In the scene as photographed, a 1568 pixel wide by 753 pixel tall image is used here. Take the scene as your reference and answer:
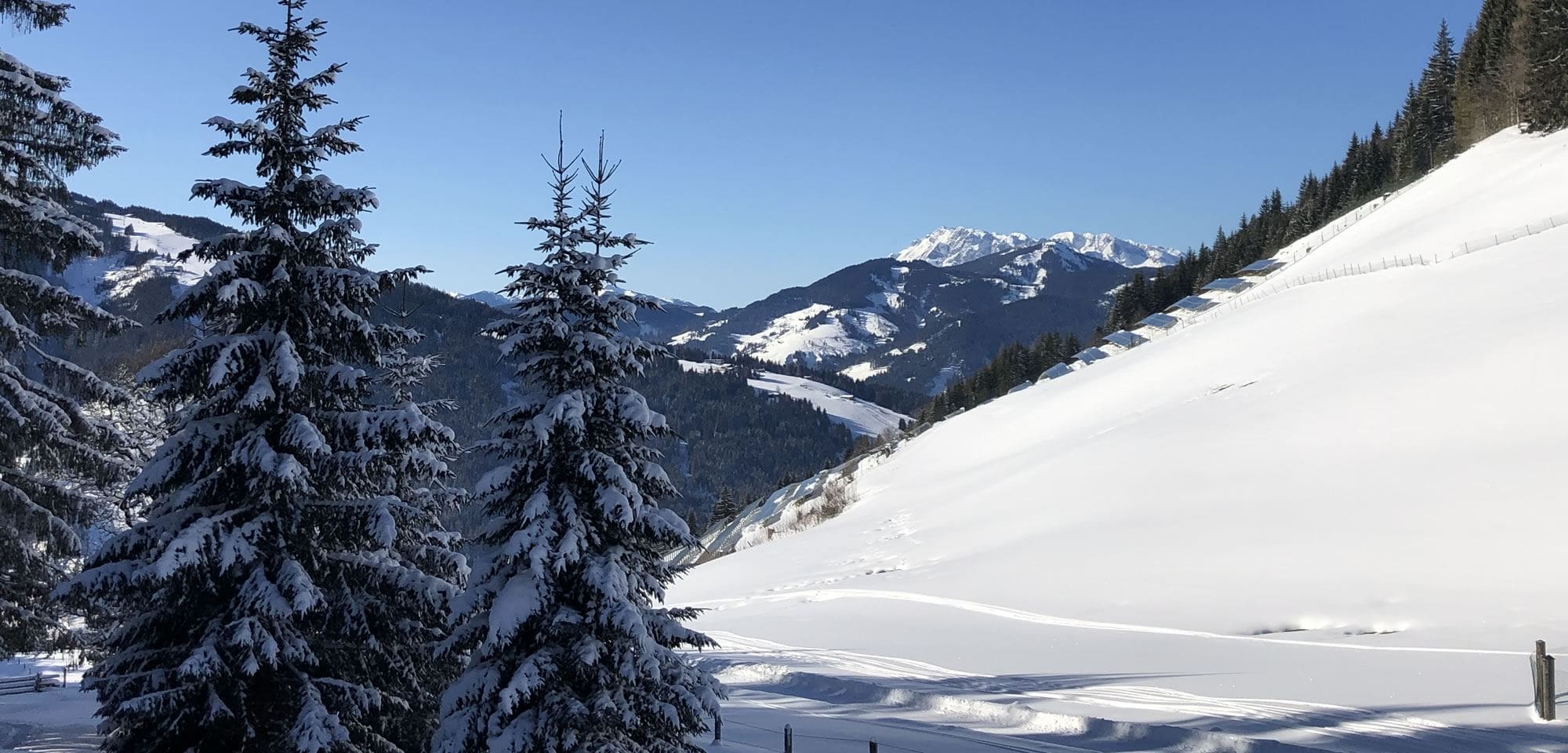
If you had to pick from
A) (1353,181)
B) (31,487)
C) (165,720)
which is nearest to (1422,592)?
(165,720)

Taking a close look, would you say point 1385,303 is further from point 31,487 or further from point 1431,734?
point 31,487

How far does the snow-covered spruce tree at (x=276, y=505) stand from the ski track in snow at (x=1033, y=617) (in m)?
16.1

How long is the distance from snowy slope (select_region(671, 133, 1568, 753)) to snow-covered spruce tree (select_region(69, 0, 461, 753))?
9853 mm

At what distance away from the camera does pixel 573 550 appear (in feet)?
34.8

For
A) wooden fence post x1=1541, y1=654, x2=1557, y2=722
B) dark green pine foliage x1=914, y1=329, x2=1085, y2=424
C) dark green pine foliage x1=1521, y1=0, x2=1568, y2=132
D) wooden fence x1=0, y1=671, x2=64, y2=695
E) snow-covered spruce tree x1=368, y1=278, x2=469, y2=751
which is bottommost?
wooden fence x1=0, y1=671, x2=64, y2=695

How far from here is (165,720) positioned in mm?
10180

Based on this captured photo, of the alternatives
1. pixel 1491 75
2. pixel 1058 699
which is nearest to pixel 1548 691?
pixel 1058 699

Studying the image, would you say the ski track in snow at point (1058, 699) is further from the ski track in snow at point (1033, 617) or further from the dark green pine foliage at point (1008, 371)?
the dark green pine foliage at point (1008, 371)

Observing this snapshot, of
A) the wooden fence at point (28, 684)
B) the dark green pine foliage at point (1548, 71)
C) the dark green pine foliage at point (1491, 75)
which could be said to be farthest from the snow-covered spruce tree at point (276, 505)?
the dark green pine foliage at point (1491, 75)

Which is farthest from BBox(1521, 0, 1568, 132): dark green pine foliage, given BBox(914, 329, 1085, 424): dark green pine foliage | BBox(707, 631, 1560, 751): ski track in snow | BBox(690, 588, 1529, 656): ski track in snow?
BBox(707, 631, 1560, 751): ski track in snow

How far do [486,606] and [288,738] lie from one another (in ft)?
8.01

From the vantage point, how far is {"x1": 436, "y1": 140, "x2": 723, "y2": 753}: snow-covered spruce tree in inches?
418

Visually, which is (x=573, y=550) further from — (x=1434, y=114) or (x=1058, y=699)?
(x=1434, y=114)

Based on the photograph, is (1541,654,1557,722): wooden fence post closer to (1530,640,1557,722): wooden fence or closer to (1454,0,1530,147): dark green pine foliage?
(1530,640,1557,722): wooden fence
